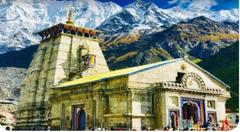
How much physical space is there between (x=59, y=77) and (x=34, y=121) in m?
4.96

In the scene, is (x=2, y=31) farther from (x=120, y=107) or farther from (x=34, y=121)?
(x=120, y=107)

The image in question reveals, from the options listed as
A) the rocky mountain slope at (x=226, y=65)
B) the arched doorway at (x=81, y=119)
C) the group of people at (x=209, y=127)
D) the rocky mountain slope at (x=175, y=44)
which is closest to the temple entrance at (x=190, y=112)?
the group of people at (x=209, y=127)

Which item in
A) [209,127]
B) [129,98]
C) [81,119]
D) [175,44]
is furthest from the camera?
[175,44]

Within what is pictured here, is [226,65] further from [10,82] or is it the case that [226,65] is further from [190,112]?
[190,112]

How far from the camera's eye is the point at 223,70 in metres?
88.2

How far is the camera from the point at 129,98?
90.9ft

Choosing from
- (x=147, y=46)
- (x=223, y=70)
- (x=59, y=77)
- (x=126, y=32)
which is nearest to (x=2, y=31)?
(x=126, y=32)

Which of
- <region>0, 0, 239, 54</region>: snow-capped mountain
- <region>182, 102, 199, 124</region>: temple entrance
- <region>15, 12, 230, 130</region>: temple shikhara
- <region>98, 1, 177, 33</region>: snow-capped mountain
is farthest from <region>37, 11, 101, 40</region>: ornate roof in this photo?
<region>98, 1, 177, 33</region>: snow-capped mountain

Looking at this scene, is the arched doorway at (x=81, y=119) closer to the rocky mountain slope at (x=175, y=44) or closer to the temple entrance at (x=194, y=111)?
the temple entrance at (x=194, y=111)

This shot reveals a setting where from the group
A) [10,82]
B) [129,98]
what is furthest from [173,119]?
[10,82]

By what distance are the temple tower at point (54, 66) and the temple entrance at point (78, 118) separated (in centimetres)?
472

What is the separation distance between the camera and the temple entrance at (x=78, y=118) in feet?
105

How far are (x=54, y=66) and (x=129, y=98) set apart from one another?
13.4 metres

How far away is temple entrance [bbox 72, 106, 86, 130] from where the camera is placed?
32000 millimetres
